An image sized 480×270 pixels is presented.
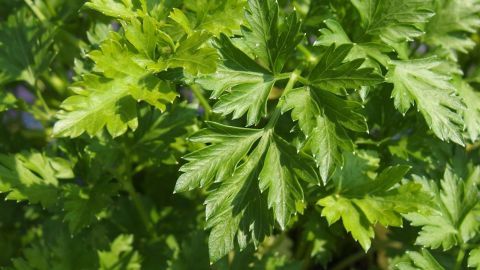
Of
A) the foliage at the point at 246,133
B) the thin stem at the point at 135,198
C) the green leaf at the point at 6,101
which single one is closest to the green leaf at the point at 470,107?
the foliage at the point at 246,133

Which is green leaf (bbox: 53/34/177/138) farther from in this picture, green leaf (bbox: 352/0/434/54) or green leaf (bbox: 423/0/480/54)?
green leaf (bbox: 423/0/480/54)

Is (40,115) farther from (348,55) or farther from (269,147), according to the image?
(348,55)

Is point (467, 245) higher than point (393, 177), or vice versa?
point (393, 177)

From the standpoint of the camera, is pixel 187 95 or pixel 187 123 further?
pixel 187 95

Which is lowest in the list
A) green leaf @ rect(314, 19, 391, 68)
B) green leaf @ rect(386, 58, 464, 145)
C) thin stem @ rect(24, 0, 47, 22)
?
green leaf @ rect(386, 58, 464, 145)

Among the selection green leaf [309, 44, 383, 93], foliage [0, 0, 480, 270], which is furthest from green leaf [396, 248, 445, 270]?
green leaf [309, 44, 383, 93]

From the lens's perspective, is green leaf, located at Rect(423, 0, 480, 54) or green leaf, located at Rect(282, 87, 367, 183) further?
green leaf, located at Rect(423, 0, 480, 54)

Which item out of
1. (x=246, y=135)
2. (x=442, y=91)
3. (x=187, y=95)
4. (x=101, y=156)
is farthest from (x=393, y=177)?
(x=187, y=95)

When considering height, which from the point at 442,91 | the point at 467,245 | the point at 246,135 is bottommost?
the point at 467,245
